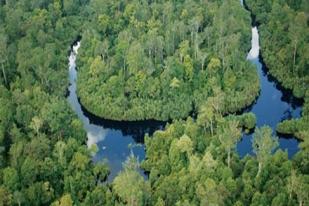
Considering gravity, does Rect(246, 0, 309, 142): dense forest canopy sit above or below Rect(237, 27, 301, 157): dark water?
above

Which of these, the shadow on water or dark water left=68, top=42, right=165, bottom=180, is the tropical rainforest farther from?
dark water left=68, top=42, right=165, bottom=180

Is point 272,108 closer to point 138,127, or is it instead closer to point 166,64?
point 166,64

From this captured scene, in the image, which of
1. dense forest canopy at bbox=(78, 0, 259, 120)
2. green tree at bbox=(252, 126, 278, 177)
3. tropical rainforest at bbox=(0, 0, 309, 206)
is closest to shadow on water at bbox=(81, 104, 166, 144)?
dense forest canopy at bbox=(78, 0, 259, 120)

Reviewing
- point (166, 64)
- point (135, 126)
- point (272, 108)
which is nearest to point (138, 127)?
point (135, 126)

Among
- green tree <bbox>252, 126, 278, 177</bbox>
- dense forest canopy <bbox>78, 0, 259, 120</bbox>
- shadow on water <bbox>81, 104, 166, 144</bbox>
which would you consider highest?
dense forest canopy <bbox>78, 0, 259, 120</bbox>

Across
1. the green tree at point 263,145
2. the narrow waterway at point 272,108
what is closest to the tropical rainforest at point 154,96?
the green tree at point 263,145

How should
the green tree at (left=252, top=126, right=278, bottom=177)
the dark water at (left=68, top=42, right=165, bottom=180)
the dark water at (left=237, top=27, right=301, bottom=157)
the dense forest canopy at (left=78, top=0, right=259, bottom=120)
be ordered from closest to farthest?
the green tree at (left=252, top=126, right=278, bottom=177) → the dark water at (left=237, top=27, right=301, bottom=157) → the dark water at (left=68, top=42, right=165, bottom=180) → the dense forest canopy at (left=78, top=0, right=259, bottom=120)

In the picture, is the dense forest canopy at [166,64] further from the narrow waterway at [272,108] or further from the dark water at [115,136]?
the narrow waterway at [272,108]
